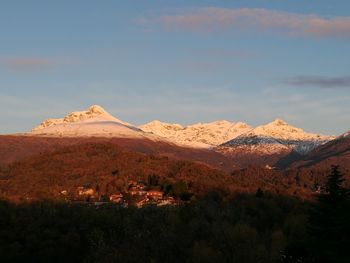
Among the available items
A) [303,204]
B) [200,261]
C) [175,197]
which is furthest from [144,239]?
[175,197]

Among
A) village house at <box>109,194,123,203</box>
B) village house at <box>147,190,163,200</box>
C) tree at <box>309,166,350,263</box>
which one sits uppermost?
tree at <box>309,166,350,263</box>

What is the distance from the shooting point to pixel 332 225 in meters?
57.4

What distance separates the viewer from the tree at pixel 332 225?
5628cm

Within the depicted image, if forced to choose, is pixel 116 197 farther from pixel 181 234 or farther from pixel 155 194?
pixel 181 234

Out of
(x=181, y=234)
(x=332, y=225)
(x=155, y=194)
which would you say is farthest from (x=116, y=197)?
(x=332, y=225)

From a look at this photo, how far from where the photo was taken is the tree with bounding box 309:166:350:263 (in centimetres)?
5628

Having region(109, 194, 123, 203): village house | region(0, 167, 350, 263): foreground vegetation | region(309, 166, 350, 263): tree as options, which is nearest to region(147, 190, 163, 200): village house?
region(109, 194, 123, 203): village house

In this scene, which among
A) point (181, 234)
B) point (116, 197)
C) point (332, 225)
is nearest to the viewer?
point (332, 225)

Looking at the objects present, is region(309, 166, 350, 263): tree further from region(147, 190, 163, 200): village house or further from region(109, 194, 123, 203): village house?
region(109, 194, 123, 203): village house

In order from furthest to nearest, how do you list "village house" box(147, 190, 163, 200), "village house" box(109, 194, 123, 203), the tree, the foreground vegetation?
"village house" box(147, 190, 163, 200) → "village house" box(109, 194, 123, 203) → the foreground vegetation → the tree

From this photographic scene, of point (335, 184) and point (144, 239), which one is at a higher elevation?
point (335, 184)

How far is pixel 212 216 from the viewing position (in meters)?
114

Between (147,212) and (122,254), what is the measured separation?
65.0 metres

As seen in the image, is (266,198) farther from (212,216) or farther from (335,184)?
(335,184)
